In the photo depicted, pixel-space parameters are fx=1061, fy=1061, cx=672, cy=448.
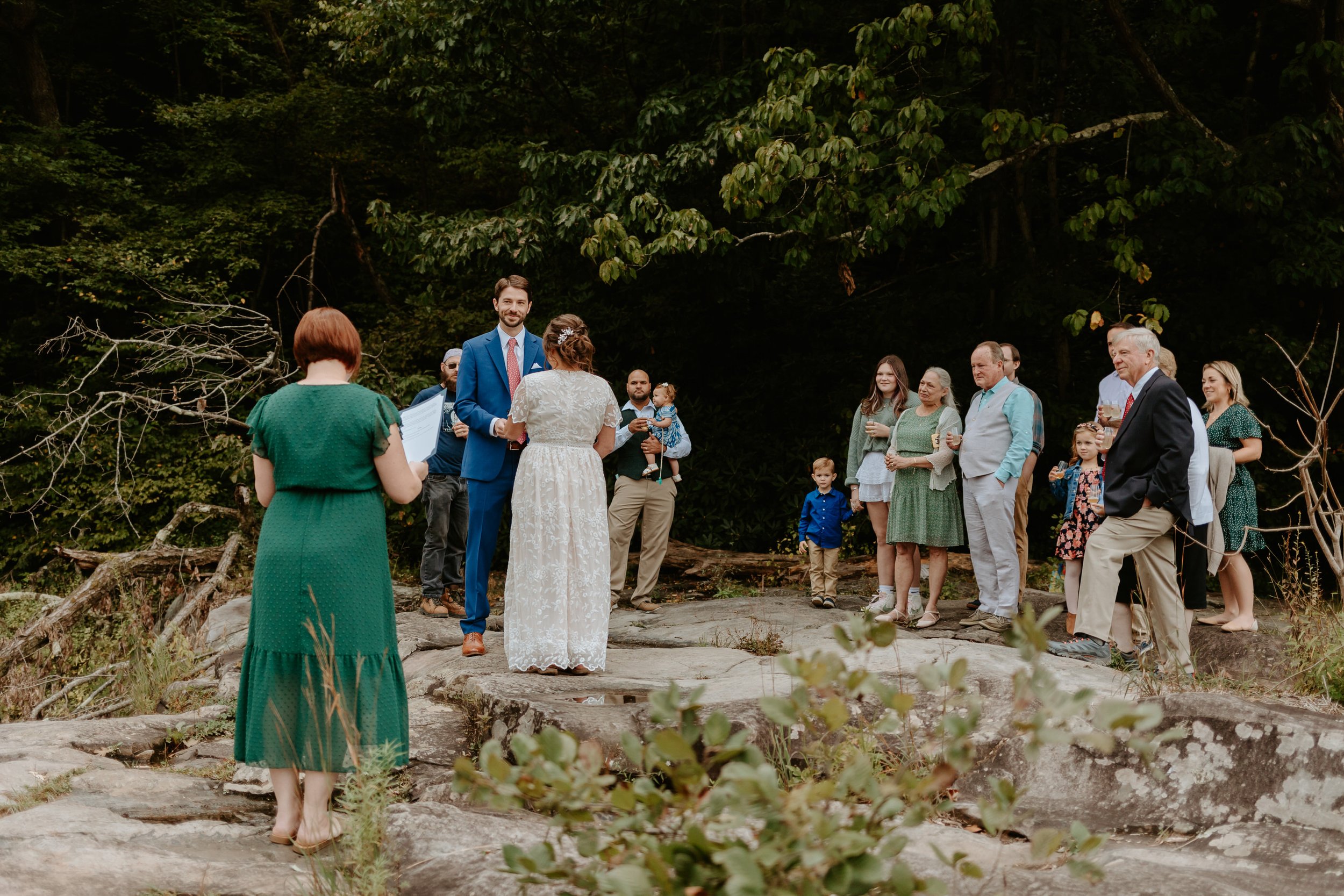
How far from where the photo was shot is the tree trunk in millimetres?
15031

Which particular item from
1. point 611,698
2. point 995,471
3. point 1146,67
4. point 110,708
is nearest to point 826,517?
point 995,471

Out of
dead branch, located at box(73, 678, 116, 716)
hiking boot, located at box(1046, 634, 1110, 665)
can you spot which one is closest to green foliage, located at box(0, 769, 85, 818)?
dead branch, located at box(73, 678, 116, 716)

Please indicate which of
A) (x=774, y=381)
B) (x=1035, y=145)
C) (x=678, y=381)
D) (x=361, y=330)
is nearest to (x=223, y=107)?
(x=361, y=330)

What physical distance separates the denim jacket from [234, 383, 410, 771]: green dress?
4652 mm

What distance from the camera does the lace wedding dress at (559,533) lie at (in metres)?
5.61

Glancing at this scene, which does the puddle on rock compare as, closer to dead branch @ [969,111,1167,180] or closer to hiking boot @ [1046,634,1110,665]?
hiking boot @ [1046,634,1110,665]

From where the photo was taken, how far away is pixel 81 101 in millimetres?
A: 17078

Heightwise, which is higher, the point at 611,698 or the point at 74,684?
the point at 611,698

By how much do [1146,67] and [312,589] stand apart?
9.66 meters

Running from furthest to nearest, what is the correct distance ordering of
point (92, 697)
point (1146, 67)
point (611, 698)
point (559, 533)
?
point (1146, 67), point (92, 697), point (559, 533), point (611, 698)

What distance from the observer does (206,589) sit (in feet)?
33.3

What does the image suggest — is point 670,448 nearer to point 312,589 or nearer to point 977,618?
point 977,618

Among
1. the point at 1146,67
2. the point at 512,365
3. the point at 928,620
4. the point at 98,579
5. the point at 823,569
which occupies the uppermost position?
the point at 1146,67

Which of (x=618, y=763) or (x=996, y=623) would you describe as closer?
(x=618, y=763)
